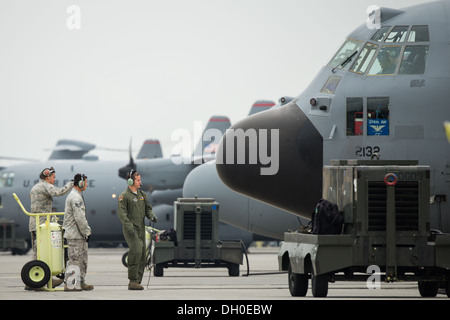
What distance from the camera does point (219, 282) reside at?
18578 mm

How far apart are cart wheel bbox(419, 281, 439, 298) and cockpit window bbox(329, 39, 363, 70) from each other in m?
3.77

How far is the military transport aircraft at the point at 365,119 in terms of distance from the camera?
1402cm

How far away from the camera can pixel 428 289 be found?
505 inches

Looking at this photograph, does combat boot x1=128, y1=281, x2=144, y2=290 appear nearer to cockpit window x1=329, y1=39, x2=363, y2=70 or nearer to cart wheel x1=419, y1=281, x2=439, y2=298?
cart wheel x1=419, y1=281, x2=439, y2=298

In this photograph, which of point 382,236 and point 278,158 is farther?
point 278,158

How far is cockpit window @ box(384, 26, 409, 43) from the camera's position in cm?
1441

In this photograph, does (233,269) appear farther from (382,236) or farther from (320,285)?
(382,236)

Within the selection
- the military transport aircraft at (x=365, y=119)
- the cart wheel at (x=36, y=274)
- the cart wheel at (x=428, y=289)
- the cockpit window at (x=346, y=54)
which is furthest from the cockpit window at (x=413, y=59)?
the cart wheel at (x=36, y=274)

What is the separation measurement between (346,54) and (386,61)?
743 millimetres

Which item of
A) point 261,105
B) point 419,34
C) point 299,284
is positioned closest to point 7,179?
point 261,105

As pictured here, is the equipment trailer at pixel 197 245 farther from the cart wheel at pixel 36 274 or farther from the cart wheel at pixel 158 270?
the cart wheel at pixel 36 274

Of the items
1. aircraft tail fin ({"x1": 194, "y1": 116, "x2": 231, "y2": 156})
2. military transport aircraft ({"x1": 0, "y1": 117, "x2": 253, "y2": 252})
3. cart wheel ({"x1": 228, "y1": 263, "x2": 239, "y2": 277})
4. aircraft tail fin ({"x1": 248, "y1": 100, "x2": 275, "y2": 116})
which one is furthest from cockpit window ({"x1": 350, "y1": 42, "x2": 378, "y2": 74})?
military transport aircraft ({"x1": 0, "y1": 117, "x2": 253, "y2": 252})

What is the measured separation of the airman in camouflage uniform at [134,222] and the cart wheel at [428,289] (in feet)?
14.6
